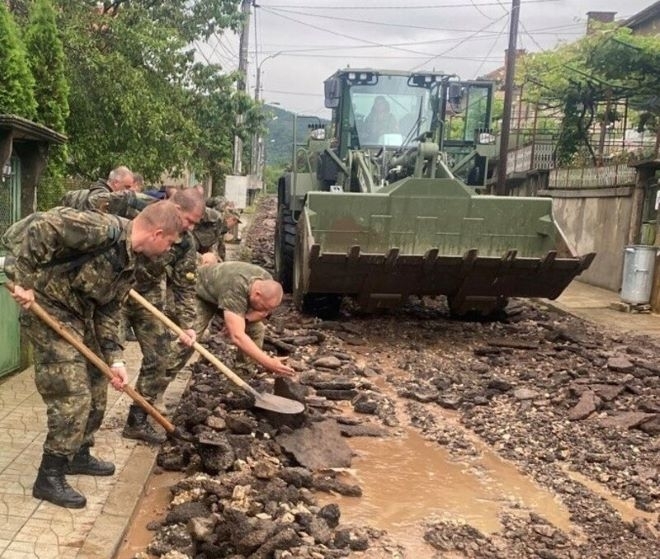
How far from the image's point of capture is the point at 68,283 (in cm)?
372

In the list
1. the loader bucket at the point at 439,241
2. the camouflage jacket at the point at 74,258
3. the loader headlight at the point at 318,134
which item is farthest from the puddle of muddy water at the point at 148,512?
the loader headlight at the point at 318,134

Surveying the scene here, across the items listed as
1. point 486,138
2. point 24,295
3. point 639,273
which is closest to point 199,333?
point 24,295

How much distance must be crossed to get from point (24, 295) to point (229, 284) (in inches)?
68.9

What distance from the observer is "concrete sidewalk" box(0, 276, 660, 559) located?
348 cm

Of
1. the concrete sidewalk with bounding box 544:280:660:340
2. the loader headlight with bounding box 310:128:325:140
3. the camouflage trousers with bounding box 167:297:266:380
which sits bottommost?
the concrete sidewalk with bounding box 544:280:660:340

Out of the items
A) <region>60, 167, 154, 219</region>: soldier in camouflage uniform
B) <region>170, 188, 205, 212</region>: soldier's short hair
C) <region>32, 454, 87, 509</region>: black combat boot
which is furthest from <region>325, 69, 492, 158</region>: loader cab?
<region>32, 454, 87, 509</region>: black combat boot

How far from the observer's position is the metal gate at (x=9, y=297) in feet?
19.2

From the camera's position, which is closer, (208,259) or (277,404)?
(277,404)

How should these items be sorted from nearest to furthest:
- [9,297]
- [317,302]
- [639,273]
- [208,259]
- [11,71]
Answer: [9,297], [208,259], [11,71], [317,302], [639,273]

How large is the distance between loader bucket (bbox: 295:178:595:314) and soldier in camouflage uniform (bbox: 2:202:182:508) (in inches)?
173

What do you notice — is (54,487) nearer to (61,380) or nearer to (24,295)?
(61,380)

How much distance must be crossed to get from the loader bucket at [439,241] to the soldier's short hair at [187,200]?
10.1ft

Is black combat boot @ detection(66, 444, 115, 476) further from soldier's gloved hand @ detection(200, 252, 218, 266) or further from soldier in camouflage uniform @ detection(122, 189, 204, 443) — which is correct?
soldier's gloved hand @ detection(200, 252, 218, 266)

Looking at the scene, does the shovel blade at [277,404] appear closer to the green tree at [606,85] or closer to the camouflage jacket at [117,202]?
the camouflage jacket at [117,202]
